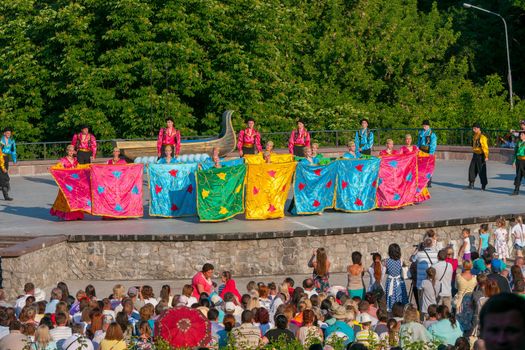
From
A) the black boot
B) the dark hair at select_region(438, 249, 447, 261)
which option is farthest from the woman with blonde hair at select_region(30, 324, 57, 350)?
the black boot

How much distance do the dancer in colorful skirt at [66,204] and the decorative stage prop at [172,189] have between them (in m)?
1.59

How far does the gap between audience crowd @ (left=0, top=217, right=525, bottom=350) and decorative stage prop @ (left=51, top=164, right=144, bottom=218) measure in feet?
21.7

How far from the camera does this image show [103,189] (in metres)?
22.7

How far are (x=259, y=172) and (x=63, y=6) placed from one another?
785 inches

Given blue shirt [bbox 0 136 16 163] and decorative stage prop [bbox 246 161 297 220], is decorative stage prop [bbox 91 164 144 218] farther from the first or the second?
blue shirt [bbox 0 136 16 163]

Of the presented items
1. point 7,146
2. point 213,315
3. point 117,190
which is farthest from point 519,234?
point 7,146

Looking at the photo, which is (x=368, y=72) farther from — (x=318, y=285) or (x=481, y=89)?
(x=318, y=285)

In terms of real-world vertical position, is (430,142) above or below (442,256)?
above

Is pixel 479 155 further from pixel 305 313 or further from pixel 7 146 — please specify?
pixel 305 313

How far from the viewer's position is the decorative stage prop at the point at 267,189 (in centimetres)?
2217

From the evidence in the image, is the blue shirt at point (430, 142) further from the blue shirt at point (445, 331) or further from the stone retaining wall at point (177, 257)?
the blue shirt at point (445, 331)

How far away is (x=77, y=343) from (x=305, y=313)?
2.24m

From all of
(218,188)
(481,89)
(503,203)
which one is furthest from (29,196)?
(481,89)

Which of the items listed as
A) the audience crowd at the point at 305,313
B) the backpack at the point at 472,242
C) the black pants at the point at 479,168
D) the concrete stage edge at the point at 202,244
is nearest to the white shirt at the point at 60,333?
the audience crowd at the point at 305,313
